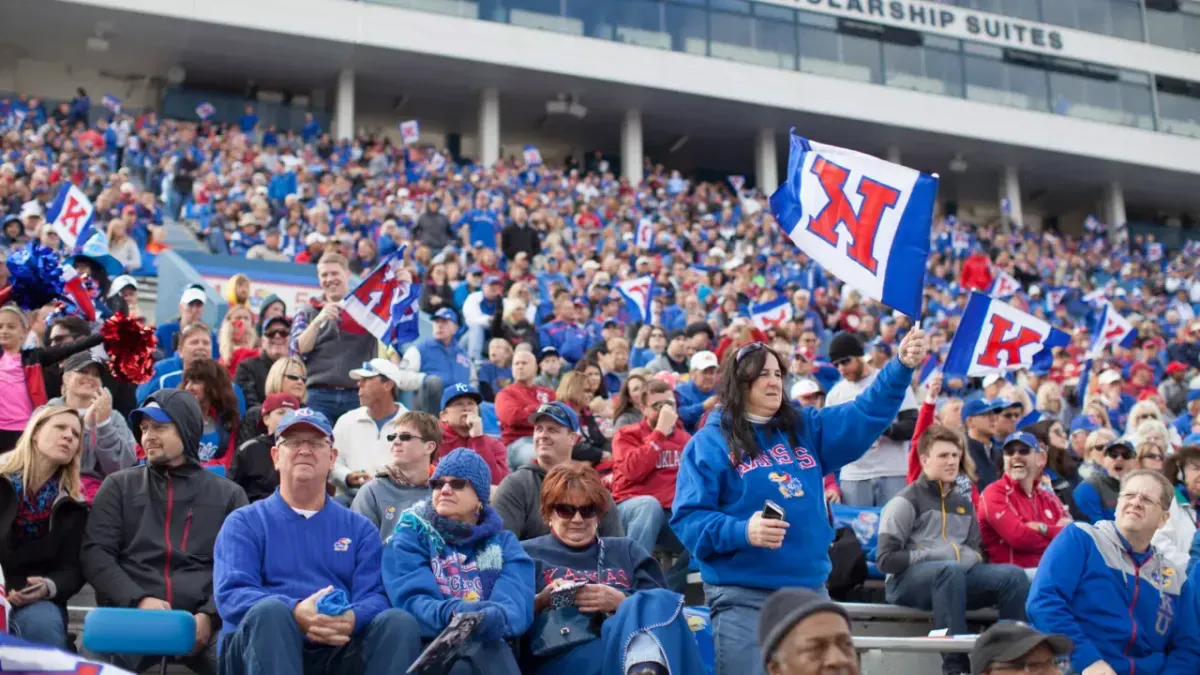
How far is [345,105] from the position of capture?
2841cm

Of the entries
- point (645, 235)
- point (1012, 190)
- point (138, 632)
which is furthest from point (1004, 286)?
point (1012, 190)

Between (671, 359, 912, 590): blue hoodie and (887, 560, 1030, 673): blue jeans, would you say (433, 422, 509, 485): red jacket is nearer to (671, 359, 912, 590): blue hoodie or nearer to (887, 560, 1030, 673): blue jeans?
(887, 560, 1030, 673): blue jeans

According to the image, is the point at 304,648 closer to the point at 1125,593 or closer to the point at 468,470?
the point at 468,470

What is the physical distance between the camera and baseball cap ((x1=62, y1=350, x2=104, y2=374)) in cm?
659

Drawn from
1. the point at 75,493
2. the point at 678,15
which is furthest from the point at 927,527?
the point at 678,15

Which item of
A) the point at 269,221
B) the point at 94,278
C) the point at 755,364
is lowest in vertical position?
the point at 755,364

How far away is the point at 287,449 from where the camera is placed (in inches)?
192

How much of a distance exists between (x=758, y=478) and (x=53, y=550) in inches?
115

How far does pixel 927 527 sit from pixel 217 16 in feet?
76.1

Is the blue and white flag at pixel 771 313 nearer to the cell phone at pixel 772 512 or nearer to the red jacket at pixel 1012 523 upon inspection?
the red jacket at pixel 1012 523

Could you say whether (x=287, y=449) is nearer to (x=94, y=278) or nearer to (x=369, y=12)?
(x=94, y=278)

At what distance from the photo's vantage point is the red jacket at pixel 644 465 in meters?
7.35

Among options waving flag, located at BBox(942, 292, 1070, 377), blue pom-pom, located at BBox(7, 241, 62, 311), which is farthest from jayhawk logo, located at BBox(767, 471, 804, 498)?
waving flag, located at BBox(942, 292, 1070, 377)

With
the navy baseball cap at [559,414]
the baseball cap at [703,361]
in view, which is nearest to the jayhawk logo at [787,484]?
the navy baseball cap at [559,414]
